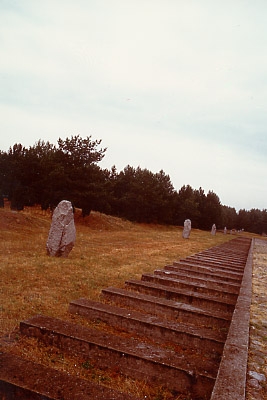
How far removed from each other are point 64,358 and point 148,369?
94 cm

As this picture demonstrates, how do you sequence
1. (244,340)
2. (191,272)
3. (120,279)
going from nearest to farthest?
(244,340)
(120,279)
(191,272)

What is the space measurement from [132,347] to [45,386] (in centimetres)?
111

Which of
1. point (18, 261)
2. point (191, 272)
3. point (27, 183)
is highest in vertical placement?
point (27, 183)

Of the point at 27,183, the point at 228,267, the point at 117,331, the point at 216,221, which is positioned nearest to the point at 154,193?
the point at 27,183

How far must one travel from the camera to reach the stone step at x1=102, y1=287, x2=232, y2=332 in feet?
16.1

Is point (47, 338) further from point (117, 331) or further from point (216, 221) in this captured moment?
point (216, 221)

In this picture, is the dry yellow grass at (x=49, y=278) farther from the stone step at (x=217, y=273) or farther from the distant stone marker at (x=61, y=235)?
the stone step at (x=217, y=273)

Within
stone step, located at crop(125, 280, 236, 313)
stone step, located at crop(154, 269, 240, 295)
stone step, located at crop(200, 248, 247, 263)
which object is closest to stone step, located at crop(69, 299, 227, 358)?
stone step, located at crop(125, 280, 236, 313)

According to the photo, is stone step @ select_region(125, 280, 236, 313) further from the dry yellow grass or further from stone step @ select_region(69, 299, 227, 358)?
stone step @ select_region(69, 299, 227, 358)

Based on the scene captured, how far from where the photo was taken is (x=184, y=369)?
3.18 meters

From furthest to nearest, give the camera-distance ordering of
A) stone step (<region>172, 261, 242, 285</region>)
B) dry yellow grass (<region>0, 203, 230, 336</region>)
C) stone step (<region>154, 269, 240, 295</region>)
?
stone step (<region>172, 261, 242, 285</region>), stone step (<region>154, 269, 240, 295</region>), dry yellow grass (<region>0, 203, 230, 336</region>)

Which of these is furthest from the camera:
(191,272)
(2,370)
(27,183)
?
(27,183)

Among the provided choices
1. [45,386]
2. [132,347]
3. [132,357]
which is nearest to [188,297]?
[132,347]

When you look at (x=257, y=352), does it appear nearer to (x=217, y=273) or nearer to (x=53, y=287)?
(x=53, y=287)
